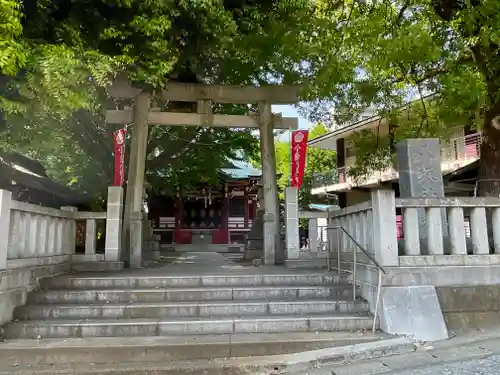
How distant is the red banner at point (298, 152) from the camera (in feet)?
37.2

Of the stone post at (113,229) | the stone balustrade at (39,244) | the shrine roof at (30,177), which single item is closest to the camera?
the stone balustrade at (39,244)

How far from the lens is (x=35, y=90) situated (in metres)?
5.24

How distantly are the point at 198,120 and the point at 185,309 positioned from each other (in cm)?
588

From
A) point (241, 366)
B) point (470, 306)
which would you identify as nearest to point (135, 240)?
point (241, 366)

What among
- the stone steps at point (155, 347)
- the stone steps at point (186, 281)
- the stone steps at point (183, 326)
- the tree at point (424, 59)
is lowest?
the stone steps at point (155, 347)

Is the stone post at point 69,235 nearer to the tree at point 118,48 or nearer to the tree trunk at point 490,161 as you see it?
the tree at point 118,48

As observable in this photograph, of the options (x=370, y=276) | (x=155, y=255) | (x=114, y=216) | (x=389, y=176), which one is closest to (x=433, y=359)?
(x=370, y=276)

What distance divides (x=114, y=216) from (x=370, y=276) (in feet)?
17.6

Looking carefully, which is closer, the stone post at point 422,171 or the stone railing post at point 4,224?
the stone railing post at point 4,224

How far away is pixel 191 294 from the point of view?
20.8 feet

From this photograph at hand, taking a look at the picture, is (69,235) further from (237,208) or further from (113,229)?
(237,208)

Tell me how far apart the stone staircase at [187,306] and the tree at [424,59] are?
3705 millimetres

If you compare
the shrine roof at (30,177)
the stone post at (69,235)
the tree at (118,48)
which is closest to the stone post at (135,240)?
the stone post at (69,235)

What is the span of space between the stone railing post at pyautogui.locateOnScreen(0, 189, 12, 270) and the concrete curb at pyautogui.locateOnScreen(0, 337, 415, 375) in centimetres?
163
